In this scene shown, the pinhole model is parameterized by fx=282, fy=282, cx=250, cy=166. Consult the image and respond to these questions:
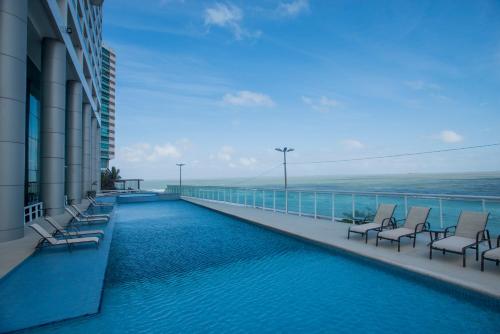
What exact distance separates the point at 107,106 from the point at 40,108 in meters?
55.2

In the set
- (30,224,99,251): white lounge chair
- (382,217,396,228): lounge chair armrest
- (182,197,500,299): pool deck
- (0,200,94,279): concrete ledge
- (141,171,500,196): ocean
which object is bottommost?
(141,171,500,196): ocean

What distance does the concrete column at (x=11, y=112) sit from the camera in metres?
6.33

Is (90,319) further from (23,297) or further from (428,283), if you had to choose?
(428,283)

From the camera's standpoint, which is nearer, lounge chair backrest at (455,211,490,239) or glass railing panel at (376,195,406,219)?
lounge chair backrest at (455,211,490,239)

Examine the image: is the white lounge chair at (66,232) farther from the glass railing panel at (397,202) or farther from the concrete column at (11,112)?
the glass railing panel at (397,202)

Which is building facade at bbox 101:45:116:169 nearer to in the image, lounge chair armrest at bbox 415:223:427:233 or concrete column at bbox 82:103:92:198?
concrete column at bbox 82:103:92:198

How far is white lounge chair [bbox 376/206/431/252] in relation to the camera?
5578 millimetres

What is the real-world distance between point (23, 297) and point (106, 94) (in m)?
63.7

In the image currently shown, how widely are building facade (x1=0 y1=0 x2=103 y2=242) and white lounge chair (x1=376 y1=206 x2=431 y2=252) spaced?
8.35 m

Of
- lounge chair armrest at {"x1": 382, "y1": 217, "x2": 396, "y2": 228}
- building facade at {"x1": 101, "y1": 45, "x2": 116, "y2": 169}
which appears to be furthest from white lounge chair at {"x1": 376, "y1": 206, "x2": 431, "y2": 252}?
building facade at {"x1": 101, "y1": 45, "x2": 116, "y2": 169}

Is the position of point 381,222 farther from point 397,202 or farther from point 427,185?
point 427,185

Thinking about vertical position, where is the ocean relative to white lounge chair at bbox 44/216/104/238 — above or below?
below

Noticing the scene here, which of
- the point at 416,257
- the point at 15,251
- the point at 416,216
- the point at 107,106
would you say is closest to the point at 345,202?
the point at 416,216

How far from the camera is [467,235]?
16.6 feet
